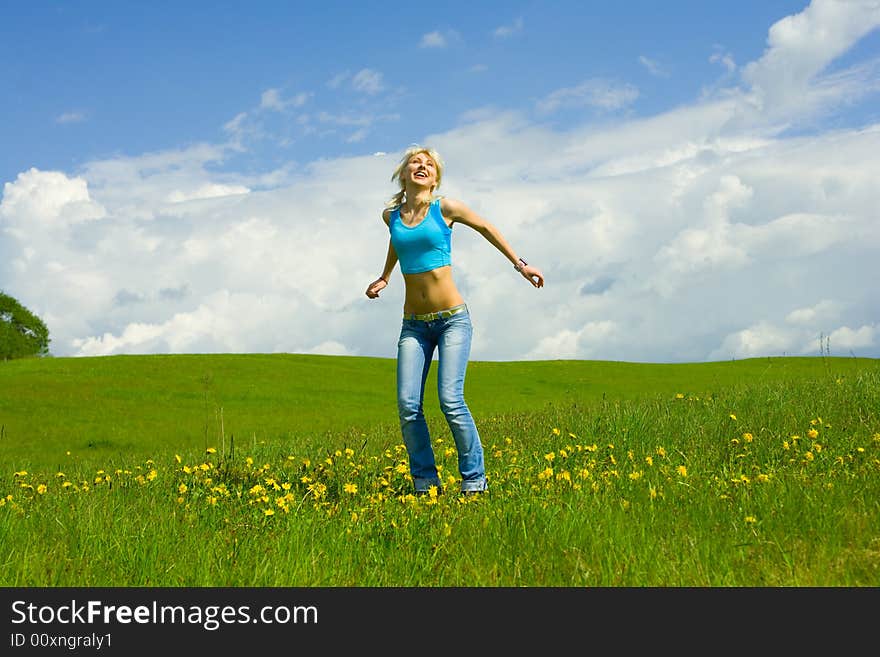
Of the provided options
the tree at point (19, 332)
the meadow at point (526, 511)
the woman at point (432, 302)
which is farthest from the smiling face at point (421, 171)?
the tree at point (19, 332)

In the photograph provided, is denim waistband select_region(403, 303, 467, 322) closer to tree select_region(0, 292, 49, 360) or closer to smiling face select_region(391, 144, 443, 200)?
smiling face select_region(391, 144, 443, 200)

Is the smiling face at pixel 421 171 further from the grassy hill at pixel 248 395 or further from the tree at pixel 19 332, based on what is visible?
the tree at pixel 19 332

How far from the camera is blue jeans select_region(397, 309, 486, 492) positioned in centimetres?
696

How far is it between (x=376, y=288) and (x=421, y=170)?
1.22 metres

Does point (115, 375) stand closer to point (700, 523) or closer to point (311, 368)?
point (311, 368)

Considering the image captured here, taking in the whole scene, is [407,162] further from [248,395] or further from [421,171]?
[248,395]

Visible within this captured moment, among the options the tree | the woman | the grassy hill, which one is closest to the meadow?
the woman

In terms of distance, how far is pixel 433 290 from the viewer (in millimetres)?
7039

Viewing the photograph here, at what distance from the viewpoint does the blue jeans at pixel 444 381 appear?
696cm

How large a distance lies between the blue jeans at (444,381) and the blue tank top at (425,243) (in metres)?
0.50

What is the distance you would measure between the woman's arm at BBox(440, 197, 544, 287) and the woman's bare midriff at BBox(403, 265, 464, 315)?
1.55ft

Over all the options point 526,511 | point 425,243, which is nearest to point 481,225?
point 425,243

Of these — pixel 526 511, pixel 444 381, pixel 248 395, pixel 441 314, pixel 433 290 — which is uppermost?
pixel 248 395
